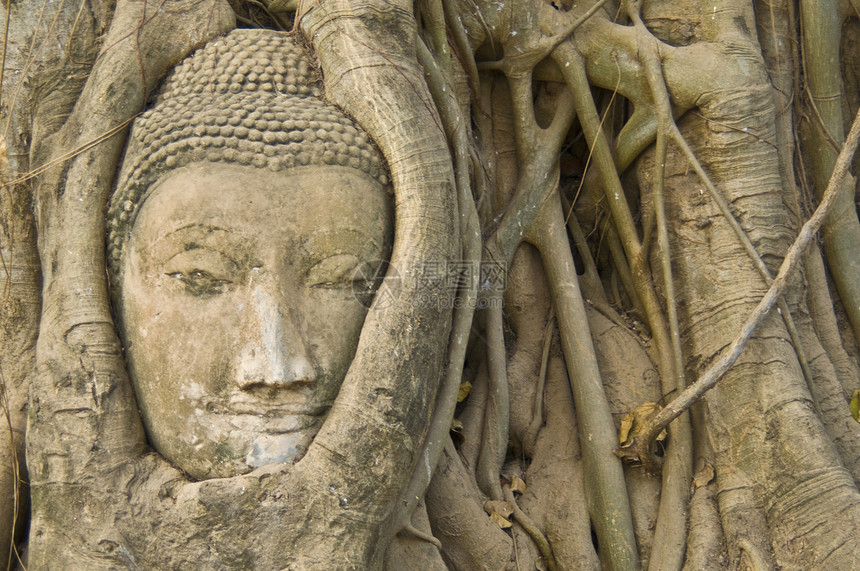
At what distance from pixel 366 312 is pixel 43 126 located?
1153 millimetres

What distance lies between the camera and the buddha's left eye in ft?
7.45

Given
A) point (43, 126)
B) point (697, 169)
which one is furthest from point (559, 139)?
point (43, 126)

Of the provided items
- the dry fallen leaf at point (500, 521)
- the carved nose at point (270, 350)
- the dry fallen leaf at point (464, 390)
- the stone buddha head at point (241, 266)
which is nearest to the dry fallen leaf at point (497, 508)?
the dry fallen leaf at point (500, 521)

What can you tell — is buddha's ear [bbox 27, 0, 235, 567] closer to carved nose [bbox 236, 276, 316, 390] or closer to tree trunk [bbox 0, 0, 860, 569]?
tree trunk [bbox 0, 0, 860, 569]

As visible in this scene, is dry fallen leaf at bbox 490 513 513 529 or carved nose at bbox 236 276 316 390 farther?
dry fallen leaf at bbox 490 513 513 529

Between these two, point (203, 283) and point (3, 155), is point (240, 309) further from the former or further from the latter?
point (3, 155)

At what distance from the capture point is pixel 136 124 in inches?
95.3

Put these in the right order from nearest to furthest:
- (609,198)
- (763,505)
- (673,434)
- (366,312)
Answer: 1. (366,312)
2. (763,505)
3. (673,434)
4. (609,198)

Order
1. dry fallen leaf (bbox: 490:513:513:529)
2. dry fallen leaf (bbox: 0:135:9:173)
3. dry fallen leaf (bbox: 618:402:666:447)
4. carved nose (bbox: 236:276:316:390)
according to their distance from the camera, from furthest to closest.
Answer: dry fallen leaf (bbox: 618:402:666:447) → dry fallen leaf (bbox: 490:513:513:529) → dry fallen leaf (bbox: 0:135:9:173) → carved nose (bbox: 236:276:316:390)

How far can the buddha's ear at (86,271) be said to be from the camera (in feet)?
7.22

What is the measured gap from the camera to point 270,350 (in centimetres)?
219

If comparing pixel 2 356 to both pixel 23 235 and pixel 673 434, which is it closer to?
pixel 23 235

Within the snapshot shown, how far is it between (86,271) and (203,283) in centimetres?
35

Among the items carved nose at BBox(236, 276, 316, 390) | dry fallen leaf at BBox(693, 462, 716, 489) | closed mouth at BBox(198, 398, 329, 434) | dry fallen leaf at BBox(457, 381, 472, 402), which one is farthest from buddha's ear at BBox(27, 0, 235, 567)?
dry fallen leaf at BBox(693, 462, 716, 489)
